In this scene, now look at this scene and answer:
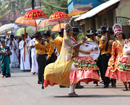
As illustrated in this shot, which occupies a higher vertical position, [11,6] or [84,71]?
[11,6]

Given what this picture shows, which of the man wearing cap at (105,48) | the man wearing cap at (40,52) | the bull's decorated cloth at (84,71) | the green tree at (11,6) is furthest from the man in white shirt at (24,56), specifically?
the green tree at (11,6)

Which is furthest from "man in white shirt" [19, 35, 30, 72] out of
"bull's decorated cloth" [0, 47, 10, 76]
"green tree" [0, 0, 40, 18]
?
"green tree" [0, 0, 40, 18]

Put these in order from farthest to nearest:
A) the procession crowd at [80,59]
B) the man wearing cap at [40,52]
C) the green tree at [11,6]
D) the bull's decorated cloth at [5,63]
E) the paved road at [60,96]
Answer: the green tree at [11,6] → the bull's decorated cloth at [5,63] → the man wearing cap at [40,52] → the procession crowd at [80,59] → the paved road at [60,96]

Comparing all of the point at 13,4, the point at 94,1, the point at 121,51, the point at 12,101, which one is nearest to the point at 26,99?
the point at 12,101

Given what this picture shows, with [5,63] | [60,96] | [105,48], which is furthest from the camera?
[5,63]

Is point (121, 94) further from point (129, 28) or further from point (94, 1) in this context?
point (94, 1)

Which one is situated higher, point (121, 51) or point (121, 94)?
point (121, 51)

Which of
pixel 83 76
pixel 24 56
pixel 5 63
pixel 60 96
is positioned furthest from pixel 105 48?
pixel 24 56

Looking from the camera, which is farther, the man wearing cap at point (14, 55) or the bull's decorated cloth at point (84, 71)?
the man wearing cap at point (14, 55)

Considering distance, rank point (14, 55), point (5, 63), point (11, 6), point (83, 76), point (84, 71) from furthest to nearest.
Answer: point (11, 6) → point (14, 55) → point (5, 63) → point (84, 71) → point (83, 76)

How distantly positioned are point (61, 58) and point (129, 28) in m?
8.76

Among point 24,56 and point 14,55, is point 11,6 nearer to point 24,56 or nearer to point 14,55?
point 14,55

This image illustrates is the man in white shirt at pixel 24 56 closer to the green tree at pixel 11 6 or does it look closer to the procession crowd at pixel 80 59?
the procession crowd at pixel 80 59

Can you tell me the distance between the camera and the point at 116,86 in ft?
38.1
